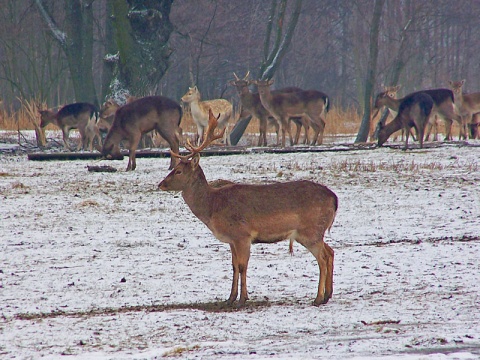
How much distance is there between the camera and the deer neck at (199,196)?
292 inches

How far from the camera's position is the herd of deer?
23.3 ft

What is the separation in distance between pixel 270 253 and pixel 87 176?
7.35 m

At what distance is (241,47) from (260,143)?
18.8 meters

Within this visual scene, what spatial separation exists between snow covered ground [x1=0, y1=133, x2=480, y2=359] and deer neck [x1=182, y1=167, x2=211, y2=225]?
0.68m

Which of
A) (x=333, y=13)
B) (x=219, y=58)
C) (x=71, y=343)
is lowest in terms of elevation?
(x=71, y=343)

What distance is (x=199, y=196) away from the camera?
7.50 metres

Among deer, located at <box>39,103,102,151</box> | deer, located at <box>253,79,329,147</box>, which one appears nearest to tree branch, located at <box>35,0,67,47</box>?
deer, located at <box>39,103,102,151</box>

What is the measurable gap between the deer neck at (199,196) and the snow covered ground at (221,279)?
685mm

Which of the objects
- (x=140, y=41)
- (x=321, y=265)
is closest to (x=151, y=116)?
(x=140, y=41)

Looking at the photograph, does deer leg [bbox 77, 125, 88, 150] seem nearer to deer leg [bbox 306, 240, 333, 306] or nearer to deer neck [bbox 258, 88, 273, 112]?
deer neck [bbox 258, 88, 273, 112]

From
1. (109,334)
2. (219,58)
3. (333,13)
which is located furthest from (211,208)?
(333,13)

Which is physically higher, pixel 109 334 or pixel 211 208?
pixel 211 208

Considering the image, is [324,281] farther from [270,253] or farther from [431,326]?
[270,253]

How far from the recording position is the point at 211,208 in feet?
24.1
